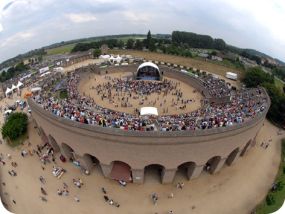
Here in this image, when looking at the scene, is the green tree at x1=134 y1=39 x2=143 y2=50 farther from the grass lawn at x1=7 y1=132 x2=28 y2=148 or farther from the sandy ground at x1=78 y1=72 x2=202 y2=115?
the grass lawn at x1=7 y1=132 x2=28 y2=148

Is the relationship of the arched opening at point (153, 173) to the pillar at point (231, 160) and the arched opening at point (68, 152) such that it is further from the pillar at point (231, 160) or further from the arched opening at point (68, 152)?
the arched opening at point (68, 152)

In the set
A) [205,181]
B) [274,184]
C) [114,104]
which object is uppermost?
[114,104]

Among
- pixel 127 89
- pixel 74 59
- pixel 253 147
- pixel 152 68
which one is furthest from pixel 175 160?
pixel 74 59

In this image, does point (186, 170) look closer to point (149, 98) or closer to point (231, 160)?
point (231, 160)

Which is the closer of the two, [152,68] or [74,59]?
[152,68]

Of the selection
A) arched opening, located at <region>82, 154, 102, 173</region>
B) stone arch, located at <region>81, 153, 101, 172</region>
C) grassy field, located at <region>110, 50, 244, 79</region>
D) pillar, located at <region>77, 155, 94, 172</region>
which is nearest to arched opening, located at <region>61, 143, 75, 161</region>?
pillar, located at <region>77, 155, 94, 172</region>

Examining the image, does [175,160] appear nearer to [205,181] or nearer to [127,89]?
[205,181]

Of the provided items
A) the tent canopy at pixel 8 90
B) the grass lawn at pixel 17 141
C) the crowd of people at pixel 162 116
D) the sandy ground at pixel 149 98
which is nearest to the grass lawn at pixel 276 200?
the crowd of people at pixel 162 116

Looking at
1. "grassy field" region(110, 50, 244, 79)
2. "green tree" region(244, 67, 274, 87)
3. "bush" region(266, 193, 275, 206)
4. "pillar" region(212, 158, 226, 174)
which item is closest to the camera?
"bush" region(266, 193, 275, 206)
